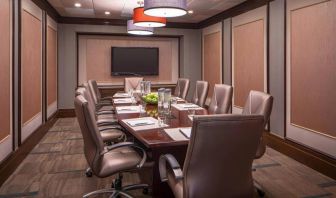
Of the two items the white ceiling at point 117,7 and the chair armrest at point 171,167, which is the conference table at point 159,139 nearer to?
the chair armrest at point 171,167

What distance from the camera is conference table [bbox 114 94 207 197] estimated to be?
1939 mm

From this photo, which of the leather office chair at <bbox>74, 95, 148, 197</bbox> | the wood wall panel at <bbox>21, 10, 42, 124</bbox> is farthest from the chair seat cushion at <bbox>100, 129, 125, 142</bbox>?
the wood wall panel at <bbox>21, 10, 42, 124</bbox>

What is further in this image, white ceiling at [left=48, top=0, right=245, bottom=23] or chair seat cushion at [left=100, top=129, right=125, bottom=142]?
white ceiling at [left=48, top=0, right=245, bottom=23]

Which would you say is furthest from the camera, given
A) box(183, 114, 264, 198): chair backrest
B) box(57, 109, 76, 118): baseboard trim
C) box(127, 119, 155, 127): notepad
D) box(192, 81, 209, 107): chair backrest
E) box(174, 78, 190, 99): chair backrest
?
box(57, 109, 76, 118): baseboard trim

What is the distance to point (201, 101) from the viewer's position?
169 inches

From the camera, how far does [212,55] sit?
6988 mm

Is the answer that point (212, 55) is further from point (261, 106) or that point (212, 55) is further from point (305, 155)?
point (261, 106)

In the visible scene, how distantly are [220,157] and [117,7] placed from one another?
4.94 m

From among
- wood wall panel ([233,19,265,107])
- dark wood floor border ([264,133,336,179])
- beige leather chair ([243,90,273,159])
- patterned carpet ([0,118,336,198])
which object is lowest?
patterned carpet ([0,118,336,198])

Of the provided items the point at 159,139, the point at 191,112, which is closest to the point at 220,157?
the point at 159,139

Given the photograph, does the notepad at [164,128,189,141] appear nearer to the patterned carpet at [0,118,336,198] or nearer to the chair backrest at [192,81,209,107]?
the patterned carpet at [0,118,336,198]

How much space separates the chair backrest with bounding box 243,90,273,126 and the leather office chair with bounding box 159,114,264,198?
31.7 inches

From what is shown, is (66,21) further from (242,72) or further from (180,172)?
(180,172)

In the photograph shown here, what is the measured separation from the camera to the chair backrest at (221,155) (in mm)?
1433
